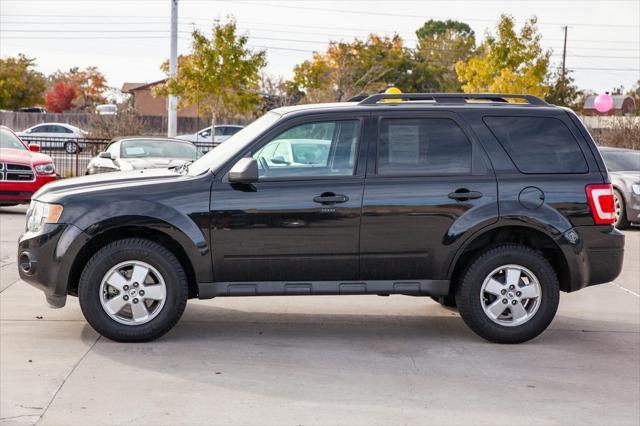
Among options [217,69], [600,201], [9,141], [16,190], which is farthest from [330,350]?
[217,69]

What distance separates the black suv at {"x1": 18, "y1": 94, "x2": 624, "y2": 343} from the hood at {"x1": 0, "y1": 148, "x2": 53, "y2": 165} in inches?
359

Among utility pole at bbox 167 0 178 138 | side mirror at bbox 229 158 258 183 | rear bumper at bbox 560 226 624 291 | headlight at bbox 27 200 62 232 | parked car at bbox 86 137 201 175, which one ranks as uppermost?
utility pole at bbox 167 0 178 138

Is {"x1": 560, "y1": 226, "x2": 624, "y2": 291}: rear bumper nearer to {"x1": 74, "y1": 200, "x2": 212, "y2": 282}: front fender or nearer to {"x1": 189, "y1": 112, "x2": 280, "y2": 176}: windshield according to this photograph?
{"x1": 189, "y1": 112, "x2": 280, "y2": 176}: windshield

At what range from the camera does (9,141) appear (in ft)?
57.6

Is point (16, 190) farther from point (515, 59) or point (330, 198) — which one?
point (515, 59)

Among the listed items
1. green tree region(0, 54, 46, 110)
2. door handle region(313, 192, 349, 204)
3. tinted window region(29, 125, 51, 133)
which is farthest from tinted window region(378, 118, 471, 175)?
green tree region(0, 54, 46, 110)

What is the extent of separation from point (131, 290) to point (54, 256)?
627 millimetres

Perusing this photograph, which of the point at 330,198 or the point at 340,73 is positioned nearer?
the point at 330,198

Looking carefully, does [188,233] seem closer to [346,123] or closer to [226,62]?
[346,123]

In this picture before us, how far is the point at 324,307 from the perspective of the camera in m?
8.77

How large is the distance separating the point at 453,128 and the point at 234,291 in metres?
2.10

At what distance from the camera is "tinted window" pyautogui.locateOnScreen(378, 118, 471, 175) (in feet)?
24.2

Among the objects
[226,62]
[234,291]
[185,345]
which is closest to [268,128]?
[234,291]

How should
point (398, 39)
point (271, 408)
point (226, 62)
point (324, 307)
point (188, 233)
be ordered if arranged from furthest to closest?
point (398, 39), point (226, 62), point (324, 307), point (188, 233), point (271, 408)
